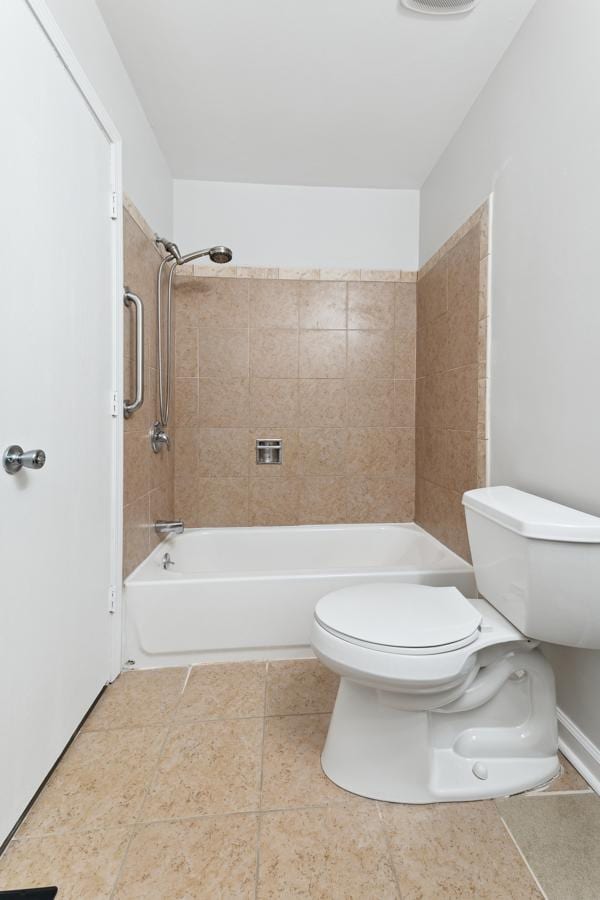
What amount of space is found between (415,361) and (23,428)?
2177 mm

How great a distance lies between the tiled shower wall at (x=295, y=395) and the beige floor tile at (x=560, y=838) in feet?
5.47

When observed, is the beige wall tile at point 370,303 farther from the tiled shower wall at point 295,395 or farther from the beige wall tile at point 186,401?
the beige wall tile at point 186,401

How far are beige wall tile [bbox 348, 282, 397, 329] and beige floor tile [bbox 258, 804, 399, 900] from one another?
7.41 ft

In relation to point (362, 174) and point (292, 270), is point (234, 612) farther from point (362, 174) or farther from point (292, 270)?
point (362, 174)

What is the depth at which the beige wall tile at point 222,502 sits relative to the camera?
272 centimetres

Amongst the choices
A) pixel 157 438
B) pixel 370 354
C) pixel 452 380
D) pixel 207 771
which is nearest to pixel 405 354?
pixel 370 354

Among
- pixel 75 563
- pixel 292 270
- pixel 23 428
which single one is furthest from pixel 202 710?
pixel 292 270

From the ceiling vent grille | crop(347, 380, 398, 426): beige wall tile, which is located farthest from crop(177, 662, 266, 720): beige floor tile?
the ceiling vent grille

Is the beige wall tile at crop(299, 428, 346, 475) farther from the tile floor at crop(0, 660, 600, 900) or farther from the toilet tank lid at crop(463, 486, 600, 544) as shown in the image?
the tile floor at crop(0, 660, 600, 900)

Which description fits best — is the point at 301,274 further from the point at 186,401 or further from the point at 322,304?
the point at 186,401

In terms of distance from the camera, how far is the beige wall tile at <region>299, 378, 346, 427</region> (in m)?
A: 2.72

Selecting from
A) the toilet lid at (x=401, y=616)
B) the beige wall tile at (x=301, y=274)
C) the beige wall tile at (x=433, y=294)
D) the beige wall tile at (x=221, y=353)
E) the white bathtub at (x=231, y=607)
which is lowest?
the white bathtub at (x=231, y=607)

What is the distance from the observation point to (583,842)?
1.10 meters

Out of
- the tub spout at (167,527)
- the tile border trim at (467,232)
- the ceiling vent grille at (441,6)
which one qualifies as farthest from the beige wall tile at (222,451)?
the ceiling vent grille at (441,6)
